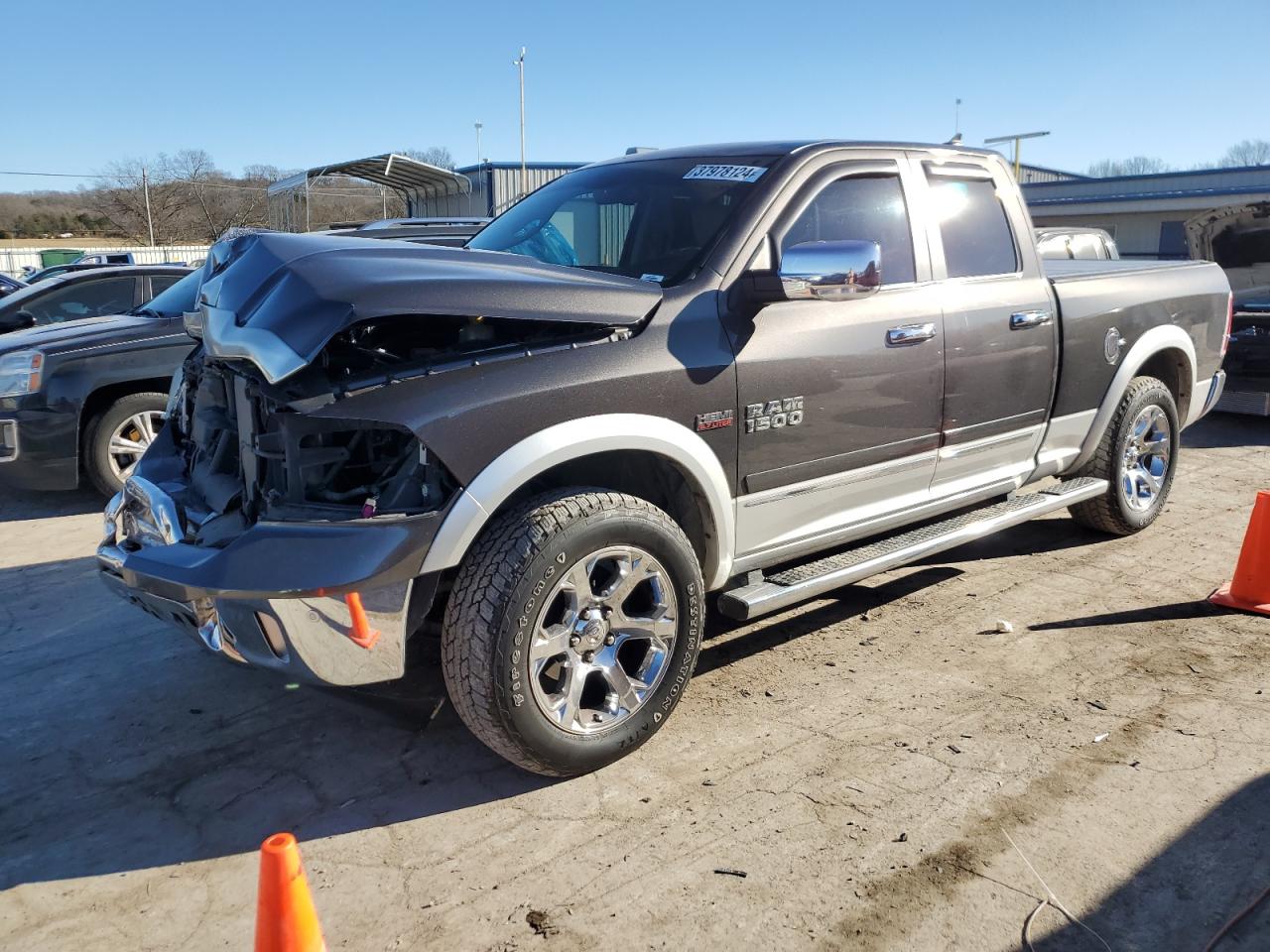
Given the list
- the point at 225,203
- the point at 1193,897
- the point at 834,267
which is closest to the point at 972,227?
the point at 834,267

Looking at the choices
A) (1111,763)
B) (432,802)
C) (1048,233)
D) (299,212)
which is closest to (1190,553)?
(1111,763)

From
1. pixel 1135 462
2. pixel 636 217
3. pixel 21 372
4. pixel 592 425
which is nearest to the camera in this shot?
pixel 592 425

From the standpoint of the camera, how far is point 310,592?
2.76 m

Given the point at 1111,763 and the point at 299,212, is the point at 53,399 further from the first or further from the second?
the point at 299,212

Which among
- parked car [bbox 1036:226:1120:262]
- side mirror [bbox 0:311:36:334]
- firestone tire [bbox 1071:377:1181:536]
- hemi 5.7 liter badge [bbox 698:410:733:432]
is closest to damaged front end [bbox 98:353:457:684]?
hemi 5.7 liter badge [bbox 698:410:733:432]

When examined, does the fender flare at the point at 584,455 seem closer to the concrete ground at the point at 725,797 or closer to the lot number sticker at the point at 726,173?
the concrete ground at the point at 725,797

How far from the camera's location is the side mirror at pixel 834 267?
10.9ft

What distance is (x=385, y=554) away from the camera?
9.12 feet

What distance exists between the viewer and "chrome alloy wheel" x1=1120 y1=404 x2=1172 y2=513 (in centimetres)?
562

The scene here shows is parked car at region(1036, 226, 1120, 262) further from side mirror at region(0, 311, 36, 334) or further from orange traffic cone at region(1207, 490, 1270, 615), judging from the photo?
side mirror at region(0, 311, 36, 334)

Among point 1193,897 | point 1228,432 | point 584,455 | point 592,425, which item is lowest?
point 1193,897

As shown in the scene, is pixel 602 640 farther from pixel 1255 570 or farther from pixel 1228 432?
pixel 1228 432

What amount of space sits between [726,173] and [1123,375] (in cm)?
269

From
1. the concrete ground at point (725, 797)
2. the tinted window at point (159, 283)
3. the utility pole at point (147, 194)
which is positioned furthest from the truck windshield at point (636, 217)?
the utility pole at point (147, 194)
